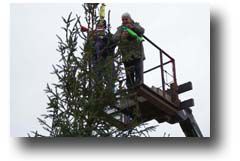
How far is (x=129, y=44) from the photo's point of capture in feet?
18.5

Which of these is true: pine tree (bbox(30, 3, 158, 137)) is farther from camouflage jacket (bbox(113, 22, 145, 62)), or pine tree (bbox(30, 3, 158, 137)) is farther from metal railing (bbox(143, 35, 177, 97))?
metal railing (bbox(143, 35, 177, 97))

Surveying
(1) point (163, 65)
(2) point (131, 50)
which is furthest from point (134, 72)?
(1) point (163, 65)

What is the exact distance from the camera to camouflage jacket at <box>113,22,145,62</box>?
5.49 m

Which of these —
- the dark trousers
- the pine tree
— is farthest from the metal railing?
the pine tree

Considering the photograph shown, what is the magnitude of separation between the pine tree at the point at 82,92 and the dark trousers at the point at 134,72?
0.17 meters

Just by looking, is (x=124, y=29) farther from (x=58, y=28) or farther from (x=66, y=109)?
(x=66, y=109)

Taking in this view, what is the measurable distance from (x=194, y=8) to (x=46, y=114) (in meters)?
1.70

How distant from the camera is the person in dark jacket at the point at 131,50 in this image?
554 cm

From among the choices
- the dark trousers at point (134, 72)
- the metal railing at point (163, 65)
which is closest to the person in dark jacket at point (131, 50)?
the dark trousers at point (134, 72)

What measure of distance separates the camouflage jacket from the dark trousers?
0.17ft

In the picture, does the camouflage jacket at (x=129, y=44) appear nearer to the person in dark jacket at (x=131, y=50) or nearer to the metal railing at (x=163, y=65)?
the person in dark jacket at (x=131, y=50)

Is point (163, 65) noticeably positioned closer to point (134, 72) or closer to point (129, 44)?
point (134, 72)

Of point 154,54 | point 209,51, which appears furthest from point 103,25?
point 209,51
